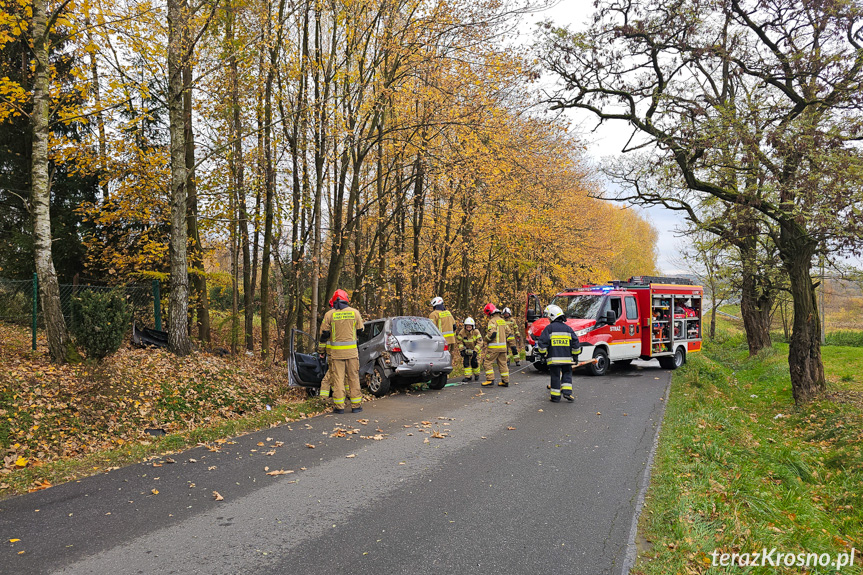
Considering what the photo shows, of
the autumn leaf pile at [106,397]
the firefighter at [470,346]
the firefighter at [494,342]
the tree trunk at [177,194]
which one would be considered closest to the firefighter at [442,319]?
the firefighter at [470,346]

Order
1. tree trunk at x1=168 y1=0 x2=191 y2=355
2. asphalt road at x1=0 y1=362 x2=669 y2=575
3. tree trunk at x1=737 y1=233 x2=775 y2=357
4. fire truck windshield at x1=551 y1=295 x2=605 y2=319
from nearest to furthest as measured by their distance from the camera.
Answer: asphalt road at x1=0 y1=362 x2=669 y2=575 → tree trunk at x1=168 y1=0 x2=191 y2=355 → fire truck windshield at x1=551 y1=295 x2=605 y2=319 → tree trunk at x1=737 y1=233 x2=775 y2=357

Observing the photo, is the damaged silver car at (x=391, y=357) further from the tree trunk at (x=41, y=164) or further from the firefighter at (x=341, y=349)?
the tree trunk at (x=41, y=164)

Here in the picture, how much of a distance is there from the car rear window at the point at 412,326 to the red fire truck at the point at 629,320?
406 cm

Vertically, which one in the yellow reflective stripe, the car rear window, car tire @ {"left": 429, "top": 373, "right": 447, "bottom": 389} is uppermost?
the car rear window

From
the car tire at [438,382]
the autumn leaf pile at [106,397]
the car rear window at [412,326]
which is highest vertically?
the car rear window at [412,326]

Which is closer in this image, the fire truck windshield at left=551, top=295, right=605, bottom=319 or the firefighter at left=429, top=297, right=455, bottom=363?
the firefighter at left=429, top=297, right=455, bottom=363

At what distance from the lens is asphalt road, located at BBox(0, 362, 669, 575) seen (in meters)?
3.82

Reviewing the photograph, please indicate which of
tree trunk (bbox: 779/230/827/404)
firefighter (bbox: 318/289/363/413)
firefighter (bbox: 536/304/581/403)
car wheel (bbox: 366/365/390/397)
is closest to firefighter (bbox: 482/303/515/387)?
firefighter (bbox: 536/304/581/403)

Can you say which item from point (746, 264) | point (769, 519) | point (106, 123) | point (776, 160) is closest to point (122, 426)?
point (769, 519)

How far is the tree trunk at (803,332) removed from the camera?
40.4 ft

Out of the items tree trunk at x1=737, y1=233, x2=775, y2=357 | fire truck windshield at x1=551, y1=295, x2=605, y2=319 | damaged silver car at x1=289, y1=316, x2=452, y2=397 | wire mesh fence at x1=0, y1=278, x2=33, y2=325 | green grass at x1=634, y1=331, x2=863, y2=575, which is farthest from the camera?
tree trunk at x1=737, y1=233, x2=775, y2=357

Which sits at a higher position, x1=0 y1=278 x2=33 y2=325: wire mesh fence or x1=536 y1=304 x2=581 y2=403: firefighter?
x1=0 y1=278 x2=33 y2=325: wire mesh fence

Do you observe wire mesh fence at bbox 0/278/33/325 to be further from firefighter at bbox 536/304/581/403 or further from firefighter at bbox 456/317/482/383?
firefighter at bbox 536/304/581/403

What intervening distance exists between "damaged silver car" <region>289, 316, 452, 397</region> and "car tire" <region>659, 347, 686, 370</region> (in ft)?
32.7
